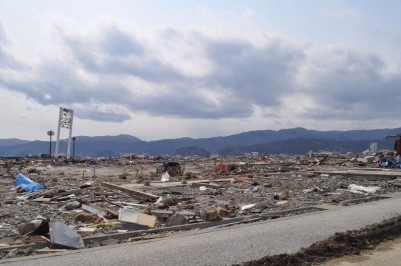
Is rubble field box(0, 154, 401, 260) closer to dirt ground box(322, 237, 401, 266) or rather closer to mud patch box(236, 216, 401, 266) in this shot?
mud patch box(236, 216, 401, 266)

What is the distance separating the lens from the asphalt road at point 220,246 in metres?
6.24

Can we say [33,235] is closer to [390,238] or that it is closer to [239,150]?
[390,238]

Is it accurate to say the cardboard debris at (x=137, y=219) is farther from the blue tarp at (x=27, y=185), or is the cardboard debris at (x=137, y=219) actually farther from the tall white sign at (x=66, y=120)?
the tall white sign at (x=66, y=120)

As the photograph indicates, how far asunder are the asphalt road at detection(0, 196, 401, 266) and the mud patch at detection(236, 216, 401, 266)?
261 millimetres

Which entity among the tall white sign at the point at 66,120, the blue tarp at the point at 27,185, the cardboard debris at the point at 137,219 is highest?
the tall white sign at the point at 66,120

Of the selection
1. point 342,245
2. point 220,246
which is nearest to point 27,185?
point 220,246

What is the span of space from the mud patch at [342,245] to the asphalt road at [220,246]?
10.3 inches

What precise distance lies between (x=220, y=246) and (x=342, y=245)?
2356 mm

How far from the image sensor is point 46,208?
13148 millimetres

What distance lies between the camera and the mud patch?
6.43 m

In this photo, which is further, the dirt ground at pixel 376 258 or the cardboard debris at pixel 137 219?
the cardboard debris at pixel 137 219

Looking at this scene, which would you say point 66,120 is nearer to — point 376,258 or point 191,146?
point 376,258

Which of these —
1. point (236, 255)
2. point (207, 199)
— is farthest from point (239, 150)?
point (236, 255)

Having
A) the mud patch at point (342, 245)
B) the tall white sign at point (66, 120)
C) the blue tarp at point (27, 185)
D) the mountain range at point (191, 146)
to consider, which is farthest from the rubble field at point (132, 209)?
the mountain range at point (191, 146)
